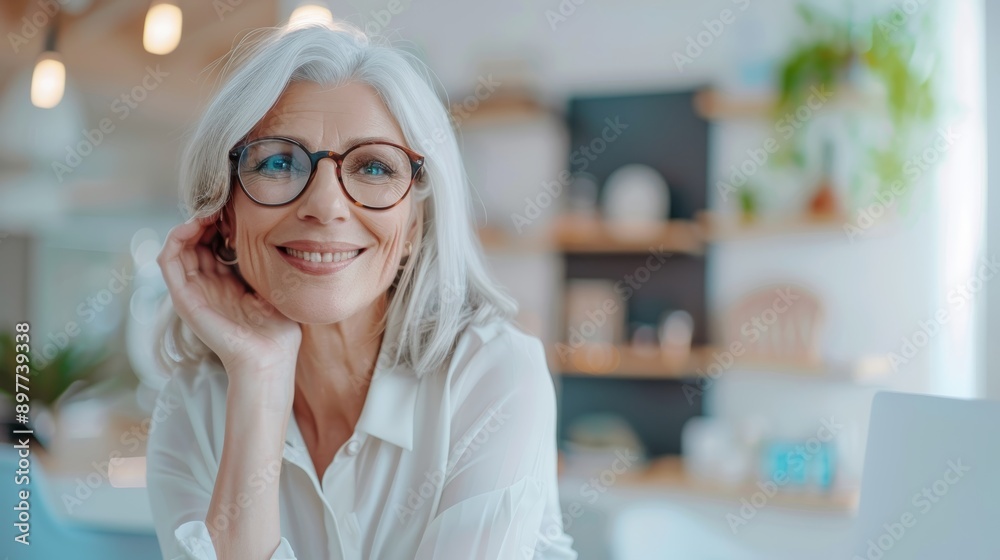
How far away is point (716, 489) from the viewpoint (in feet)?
8.47

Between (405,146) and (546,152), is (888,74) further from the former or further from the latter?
(405,146)

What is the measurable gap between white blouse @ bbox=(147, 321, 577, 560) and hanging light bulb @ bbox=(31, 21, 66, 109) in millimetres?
1730

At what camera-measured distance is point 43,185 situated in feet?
9.64

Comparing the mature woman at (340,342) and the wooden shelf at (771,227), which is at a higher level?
the wooden shelf at (771,227)

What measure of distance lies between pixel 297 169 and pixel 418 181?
6.6 inches

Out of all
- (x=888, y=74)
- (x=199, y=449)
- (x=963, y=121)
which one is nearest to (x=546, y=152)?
(x=888, y=74)

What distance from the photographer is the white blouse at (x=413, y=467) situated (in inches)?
37.8

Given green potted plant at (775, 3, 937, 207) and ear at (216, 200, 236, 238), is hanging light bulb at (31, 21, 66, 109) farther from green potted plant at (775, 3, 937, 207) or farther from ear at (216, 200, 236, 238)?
green potted plant at (775, 3, 937, 207)

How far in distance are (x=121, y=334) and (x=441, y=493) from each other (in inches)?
102

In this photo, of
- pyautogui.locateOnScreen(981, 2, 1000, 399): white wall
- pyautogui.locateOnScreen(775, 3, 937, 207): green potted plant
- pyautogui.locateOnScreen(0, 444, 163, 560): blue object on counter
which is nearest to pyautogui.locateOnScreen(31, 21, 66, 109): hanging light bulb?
pyautogui.locateOnScreen(0, 444, 163, 560): blue object on counter

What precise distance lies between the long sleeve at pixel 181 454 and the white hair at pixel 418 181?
6 centimetres

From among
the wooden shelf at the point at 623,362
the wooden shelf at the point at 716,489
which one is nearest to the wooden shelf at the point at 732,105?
the wooden shelf at the point at 623,362

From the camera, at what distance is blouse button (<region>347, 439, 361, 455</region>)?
41.7 inches

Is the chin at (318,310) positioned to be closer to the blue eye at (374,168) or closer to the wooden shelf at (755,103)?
the blue eye at (374,168)
